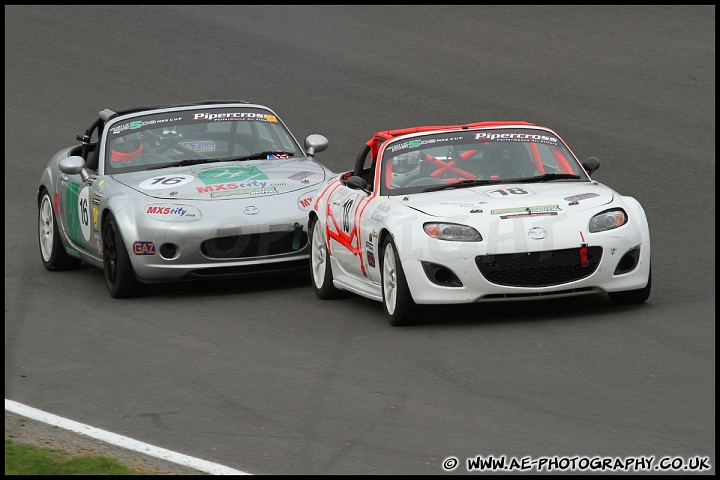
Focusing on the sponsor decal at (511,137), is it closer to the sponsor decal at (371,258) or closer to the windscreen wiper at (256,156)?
the sponsor decal at (371,258)

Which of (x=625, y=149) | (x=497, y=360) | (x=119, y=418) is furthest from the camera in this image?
(x=625, y=149)

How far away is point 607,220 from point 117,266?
4232 mm

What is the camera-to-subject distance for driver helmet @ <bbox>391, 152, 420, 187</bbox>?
10.9 meters

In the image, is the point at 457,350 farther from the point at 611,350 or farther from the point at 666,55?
the point at 666,55

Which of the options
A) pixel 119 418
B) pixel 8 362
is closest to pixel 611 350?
pixel 119 418

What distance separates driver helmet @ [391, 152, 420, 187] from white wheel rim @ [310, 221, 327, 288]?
0.96 meters

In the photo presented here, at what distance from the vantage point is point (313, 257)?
11.8m

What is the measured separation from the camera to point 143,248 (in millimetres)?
11797

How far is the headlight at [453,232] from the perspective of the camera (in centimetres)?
984

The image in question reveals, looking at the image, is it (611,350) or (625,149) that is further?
(625,149)

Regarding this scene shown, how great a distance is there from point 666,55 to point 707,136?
12.7 feet

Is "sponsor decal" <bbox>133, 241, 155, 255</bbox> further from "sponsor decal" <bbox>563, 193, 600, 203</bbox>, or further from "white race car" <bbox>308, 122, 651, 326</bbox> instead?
"sponsor decal" <bbox>563, 193, 600, 203</bbox>

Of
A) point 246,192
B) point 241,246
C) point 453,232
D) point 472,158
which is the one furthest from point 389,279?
point 246,192

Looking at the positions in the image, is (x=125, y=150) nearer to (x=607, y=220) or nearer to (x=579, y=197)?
(x=579, y=197)
